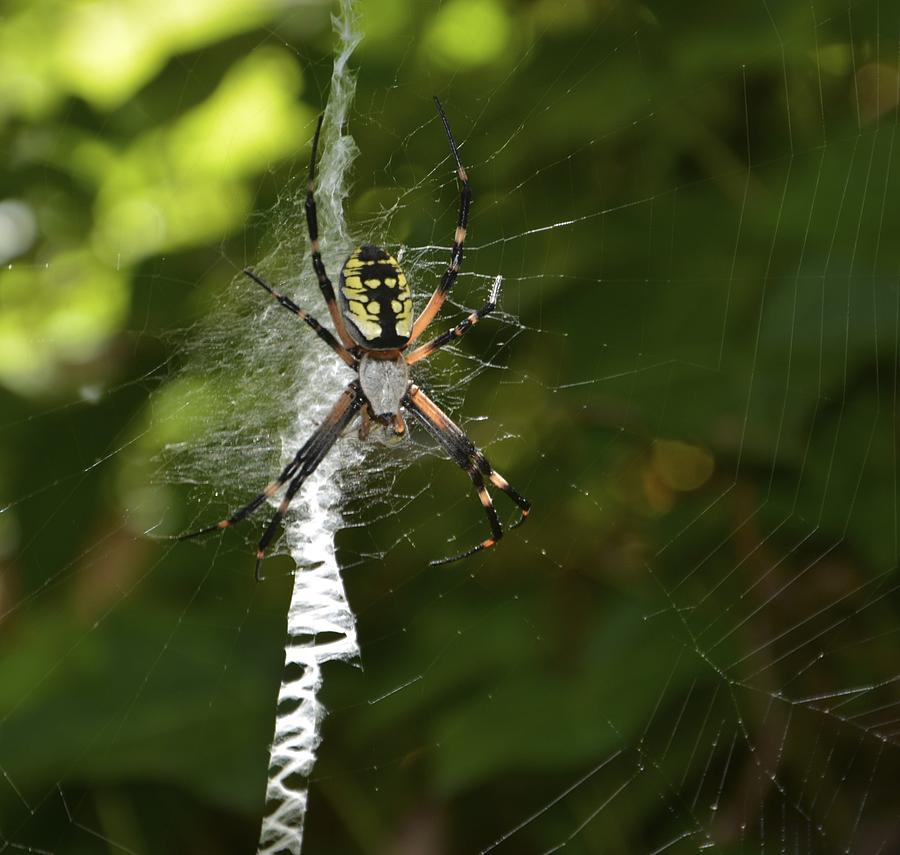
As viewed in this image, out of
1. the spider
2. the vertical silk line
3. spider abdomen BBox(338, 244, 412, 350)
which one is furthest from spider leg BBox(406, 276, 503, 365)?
the vertical silk line

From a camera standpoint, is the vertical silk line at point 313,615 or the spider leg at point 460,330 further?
the spider leg at point 460,330

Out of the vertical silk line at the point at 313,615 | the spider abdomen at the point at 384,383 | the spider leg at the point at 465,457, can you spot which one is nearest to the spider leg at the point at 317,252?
the vertical silk line at the point at 313,615

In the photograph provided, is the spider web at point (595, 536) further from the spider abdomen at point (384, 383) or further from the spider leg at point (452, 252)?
the spider abdomen at point (384, 383)

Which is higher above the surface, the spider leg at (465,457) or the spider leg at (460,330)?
the spider leg at (460,330)

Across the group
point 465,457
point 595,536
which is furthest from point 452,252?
point 595,536

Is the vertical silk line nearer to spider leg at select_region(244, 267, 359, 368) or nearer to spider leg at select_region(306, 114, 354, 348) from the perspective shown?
spider leg at select_region(306, 114, 354, 348)
